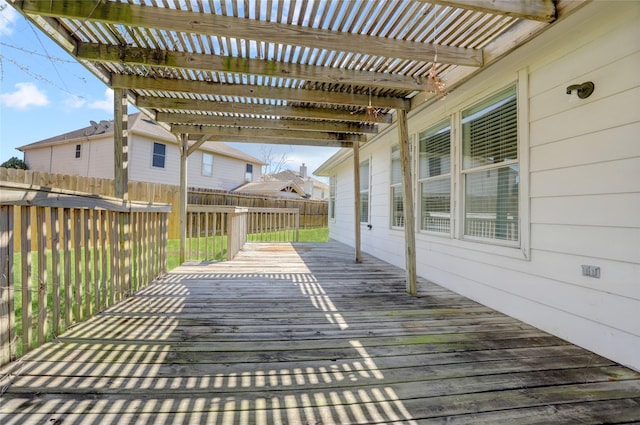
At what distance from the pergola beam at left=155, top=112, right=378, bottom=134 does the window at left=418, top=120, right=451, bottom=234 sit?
129cm

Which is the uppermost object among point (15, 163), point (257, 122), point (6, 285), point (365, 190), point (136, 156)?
point (15, 163)

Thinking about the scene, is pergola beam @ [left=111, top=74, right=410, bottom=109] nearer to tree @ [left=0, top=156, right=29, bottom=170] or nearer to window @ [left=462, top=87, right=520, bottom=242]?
window @ [left=462, top=87, right=520, bottom=242]

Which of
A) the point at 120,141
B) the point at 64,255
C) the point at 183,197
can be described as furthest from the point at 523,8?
the point at 183,197

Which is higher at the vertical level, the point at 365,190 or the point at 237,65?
the point at 237,65

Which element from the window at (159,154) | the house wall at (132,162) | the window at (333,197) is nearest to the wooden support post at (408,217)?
the window at (333,197)

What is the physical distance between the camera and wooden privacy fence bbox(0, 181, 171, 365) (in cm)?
183

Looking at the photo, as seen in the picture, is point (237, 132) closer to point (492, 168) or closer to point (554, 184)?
point (492, 168)

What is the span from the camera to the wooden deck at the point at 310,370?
4.77 feet

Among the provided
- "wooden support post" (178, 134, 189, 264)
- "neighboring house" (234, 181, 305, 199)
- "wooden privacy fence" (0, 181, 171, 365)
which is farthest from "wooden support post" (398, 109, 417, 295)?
"neighboring house" (234, 181, 305, 199)

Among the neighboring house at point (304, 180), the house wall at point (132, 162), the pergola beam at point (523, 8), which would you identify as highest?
Result: the neighboring house at point (304, 180)

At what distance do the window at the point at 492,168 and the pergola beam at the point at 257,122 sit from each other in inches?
80.1

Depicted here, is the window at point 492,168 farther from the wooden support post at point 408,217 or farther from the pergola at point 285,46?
the wooden support post at point 408,217

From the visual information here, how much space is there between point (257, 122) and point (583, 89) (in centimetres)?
398

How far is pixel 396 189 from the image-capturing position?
5.53m
